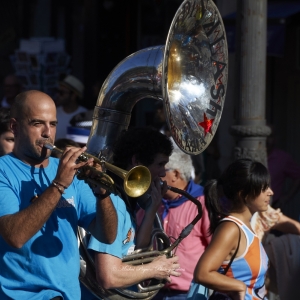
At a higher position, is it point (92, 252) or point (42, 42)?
point (42, 42)

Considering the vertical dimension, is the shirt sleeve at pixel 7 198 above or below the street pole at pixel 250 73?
below

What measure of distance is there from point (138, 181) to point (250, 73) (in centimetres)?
163

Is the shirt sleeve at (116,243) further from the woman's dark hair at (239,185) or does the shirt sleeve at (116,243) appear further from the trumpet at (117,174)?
the woman's dark hair at (239,185)

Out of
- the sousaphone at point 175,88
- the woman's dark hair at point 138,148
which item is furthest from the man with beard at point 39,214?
the woman's dark hair at point 138,148

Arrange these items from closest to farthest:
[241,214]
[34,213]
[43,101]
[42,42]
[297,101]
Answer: [34,213]
[43,101]
[241,214]
[297,101]
[42,42]

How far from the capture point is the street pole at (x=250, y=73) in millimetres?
4609

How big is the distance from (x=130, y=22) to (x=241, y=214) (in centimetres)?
656

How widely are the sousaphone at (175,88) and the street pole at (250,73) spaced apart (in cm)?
41

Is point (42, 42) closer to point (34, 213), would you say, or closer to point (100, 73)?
point (100, 73)

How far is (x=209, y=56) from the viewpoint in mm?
4184

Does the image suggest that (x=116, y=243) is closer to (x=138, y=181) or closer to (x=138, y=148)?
(x=138, y=181)

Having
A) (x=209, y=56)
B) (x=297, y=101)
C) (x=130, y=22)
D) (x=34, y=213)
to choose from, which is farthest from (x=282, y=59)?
(x=34, y=213)

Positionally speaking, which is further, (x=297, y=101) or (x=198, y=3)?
(x=297, y=101)

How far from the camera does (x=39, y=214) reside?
2.96 metres
